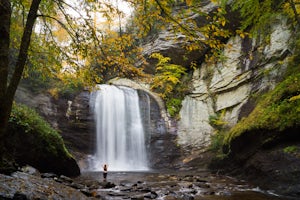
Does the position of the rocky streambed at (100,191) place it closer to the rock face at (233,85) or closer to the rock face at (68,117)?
the rock face at (233,85)

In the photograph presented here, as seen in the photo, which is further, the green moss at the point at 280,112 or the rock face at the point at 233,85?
the rock face at the point at 233,85

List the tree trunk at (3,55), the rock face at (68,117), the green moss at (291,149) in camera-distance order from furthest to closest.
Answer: the rock face at (68,117) < the green moss at (291,149) < the tree trunk at (3,55)

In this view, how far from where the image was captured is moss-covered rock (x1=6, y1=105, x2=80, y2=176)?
7.45m

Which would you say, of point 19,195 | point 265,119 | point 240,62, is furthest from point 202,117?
point 19,195

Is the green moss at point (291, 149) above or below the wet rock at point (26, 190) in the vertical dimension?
above

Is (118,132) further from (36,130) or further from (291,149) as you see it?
(291,149)

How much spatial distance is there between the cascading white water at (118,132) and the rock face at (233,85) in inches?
117

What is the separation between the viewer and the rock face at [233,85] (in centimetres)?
1301

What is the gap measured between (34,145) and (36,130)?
1.66 ft

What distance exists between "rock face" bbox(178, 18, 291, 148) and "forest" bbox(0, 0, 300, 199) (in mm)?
78

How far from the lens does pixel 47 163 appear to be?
8414mm

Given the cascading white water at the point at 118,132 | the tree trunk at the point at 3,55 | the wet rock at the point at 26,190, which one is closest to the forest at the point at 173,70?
the tree trunk at the point at 3,55

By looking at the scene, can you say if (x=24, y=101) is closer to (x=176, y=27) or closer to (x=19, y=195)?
(x=19, y=195)

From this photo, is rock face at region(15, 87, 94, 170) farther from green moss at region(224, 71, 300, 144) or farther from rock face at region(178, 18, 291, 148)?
green moss at region(224, 71, 300, 144)
